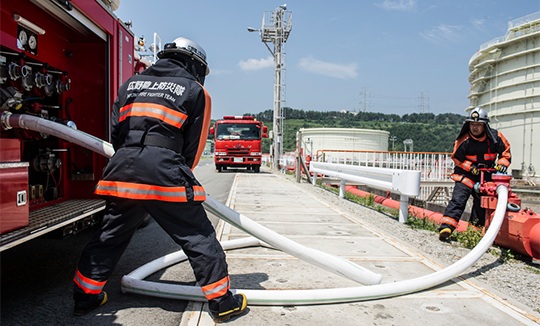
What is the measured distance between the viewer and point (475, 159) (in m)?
4.81

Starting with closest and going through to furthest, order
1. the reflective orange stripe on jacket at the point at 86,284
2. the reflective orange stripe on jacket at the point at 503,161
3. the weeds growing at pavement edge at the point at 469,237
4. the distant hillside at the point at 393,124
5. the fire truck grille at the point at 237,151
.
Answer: the reflective orange stripe on jacket at the point at 86,284
the weeds growing at pavement edge at the point at 469,237
the reflective orange stripe on jacket at the point at 503,161
the fire truck grille at the point at 237,151
the distant hillside at the point at 393,124

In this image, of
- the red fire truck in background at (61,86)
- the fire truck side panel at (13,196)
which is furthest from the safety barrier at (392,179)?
the fire truck side panel at (13,196)

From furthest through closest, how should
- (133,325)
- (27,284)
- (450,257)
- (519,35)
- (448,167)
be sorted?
(519,35)
(448,167)
(450,257)
(27,284)
(133,325)

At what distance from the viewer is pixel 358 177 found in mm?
7379

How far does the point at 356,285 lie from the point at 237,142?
52.6ft

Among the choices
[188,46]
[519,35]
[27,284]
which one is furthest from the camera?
[519,35]

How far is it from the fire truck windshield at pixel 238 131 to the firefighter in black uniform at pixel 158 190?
16378mm

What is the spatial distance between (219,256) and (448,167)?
42.3ft

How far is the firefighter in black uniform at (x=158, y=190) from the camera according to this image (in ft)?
7.38

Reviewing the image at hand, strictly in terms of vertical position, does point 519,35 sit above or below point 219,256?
above

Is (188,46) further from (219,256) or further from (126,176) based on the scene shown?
(219,256)

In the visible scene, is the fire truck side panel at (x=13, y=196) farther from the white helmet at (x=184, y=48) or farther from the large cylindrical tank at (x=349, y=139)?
the large cylindrical tank at (x=349, y=139)

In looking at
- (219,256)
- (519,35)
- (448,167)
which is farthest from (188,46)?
(519,35)

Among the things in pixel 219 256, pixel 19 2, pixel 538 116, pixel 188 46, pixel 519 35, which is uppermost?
pixel 519 35
